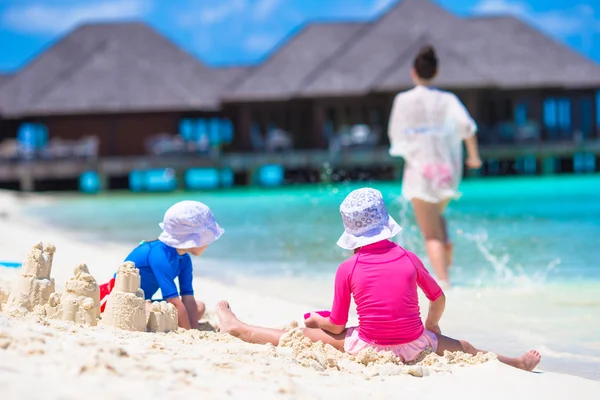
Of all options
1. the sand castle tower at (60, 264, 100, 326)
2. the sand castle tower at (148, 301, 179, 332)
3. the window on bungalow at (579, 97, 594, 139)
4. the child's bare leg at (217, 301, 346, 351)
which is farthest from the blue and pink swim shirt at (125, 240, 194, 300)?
the window on bungalow at (579, 97, 594, 139)

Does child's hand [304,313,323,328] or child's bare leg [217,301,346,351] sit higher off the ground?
child's hand [304,313,323,328]

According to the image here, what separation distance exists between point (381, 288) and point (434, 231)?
9.22ft

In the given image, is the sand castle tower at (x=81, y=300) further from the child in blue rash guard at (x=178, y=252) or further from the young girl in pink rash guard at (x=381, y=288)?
the young girl in pink rash guard at (x=381, y=288)

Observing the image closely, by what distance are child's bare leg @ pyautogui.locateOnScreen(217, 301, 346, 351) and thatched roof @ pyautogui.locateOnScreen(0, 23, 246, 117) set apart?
93.1ft

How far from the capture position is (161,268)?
187 inches

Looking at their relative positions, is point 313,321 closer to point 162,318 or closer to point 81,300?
point 162,318

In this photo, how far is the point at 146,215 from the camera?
19203 millimetres

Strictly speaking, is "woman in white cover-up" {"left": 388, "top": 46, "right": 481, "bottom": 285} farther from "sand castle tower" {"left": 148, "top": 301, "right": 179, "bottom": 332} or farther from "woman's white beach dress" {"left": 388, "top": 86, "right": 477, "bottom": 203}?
"sand castle tower" {"left": 148, "top": 301, "right": 179, "bottom": 332}

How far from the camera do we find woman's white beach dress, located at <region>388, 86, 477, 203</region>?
6.77m

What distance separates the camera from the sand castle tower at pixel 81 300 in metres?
4.34

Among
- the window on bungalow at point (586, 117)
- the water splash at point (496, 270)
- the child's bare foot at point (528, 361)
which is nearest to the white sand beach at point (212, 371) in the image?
the child's bare foot at point (528, 361)

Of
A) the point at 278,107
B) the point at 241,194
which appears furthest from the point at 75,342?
the point at 278,107

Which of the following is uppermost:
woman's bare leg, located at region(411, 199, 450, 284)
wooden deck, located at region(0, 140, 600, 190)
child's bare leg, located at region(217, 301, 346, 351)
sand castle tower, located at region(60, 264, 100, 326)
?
wooden deck, located at region(0, 140, 600, 190)

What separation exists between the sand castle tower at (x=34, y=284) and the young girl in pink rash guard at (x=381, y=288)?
145cm
